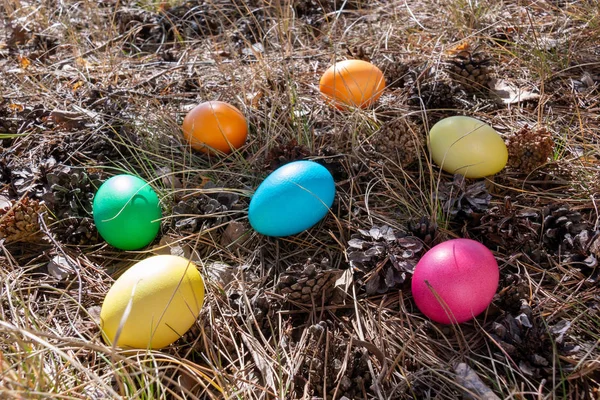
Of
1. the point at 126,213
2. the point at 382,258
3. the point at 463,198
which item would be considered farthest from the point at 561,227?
the point at 126,213

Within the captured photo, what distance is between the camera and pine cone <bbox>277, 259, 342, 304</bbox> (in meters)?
1.90

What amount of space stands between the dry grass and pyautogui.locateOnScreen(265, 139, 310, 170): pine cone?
11 mm

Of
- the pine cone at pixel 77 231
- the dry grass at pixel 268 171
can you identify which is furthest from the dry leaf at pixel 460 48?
the pine cone at pixel 77 231

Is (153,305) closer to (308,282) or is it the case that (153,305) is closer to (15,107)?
(308,282)

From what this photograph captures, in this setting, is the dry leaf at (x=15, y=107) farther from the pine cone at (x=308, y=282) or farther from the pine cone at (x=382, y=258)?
the pine cone at (x=382, y=258)

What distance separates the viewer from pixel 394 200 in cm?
236

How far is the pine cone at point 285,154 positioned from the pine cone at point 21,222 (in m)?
1.08

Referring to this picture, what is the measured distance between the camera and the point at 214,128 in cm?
257

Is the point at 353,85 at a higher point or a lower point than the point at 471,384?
higher

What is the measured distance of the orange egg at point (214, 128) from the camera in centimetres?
257

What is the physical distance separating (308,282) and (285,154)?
0.75 metres

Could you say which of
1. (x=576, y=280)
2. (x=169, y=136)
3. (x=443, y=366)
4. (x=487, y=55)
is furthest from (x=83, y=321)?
(x=487, y=55)

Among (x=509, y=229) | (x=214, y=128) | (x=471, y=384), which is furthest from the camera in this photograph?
(x=214, y=128)

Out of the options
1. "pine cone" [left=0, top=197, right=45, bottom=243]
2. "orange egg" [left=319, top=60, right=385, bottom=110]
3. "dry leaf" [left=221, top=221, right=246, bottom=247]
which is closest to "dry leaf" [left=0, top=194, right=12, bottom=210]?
"pine cone" [left=0, top=197, right=45, bottom=243]
